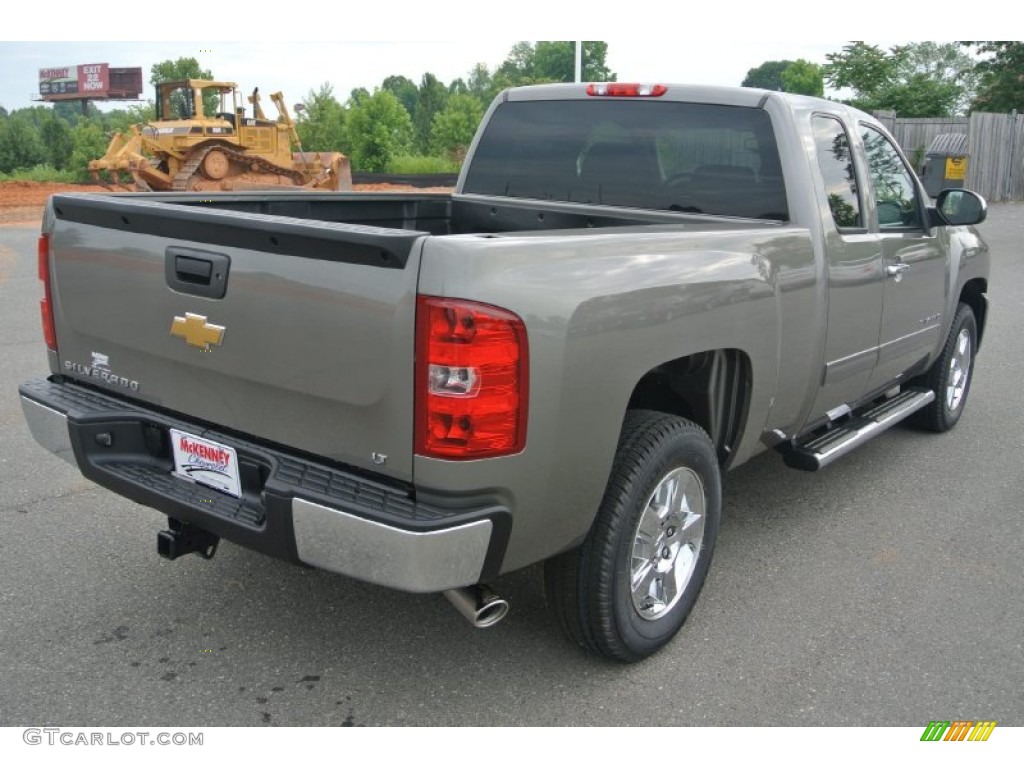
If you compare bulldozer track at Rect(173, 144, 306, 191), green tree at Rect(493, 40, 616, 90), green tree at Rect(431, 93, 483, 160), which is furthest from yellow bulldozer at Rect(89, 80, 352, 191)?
green tree at Rect(493, 40, 616, 90)

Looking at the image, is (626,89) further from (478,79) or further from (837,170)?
(478,79)

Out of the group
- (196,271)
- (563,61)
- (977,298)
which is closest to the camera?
(196,271)

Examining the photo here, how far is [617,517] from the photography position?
2.99m

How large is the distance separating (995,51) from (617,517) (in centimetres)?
4007

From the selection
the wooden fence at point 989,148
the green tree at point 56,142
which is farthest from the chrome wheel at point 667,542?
the green tree at point 56,142

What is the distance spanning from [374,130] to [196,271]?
3760cm

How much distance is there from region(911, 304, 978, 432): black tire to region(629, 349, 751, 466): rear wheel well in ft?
8.90

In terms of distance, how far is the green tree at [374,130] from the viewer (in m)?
38.8

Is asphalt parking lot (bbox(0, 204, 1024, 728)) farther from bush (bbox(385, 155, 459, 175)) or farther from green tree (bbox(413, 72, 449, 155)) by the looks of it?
green tree (bbox(413, 72, 449, 155))

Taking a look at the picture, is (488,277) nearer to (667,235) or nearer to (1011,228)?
(667,235)

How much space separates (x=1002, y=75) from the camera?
34906mm

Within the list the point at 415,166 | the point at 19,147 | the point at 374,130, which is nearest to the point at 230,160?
the point at 374,130

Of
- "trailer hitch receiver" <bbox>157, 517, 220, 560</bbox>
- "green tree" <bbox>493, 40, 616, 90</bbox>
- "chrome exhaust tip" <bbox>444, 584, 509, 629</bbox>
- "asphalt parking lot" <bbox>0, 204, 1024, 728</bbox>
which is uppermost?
"green tree" <bbox>493, 40, 616, 90</bbox>

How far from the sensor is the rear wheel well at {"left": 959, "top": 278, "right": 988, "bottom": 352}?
6066 millimetres
